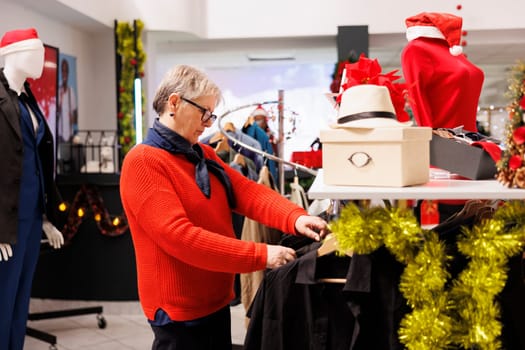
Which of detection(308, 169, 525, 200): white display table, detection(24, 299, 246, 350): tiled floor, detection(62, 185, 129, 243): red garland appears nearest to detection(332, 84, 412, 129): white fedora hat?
detection(308, 169, 525, 200): white display table

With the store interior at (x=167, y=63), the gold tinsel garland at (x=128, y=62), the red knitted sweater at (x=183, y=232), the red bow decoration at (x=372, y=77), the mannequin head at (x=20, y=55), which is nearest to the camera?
the red knitted sweater at (x=183, y=232)

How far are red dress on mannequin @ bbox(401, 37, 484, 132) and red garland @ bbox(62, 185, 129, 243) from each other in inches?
136

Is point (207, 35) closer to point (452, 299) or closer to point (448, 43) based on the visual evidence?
point (448, 43)

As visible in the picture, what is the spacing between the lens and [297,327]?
198cm

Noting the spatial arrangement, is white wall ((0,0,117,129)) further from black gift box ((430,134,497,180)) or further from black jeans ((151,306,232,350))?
black gift box ((430,134,497,180))

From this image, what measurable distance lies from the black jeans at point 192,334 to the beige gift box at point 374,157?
0.79m

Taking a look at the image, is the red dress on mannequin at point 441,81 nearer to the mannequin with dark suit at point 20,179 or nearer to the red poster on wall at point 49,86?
the mannequin with dark suit at point 20,179

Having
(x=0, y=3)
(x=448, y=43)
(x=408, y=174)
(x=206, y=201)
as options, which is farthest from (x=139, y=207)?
(x=0, y=3)

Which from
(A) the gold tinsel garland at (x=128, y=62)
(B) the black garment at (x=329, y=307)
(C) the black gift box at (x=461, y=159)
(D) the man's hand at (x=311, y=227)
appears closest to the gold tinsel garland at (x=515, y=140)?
(C) the black gift box at (x=461, y=159)

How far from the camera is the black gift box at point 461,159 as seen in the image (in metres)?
1.82

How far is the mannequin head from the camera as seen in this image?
3.68 metres

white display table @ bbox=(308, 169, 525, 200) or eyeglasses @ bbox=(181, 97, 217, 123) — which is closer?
white display table @ bbox=(308, 169, 525, 200)

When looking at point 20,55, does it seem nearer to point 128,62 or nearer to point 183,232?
point 183,232

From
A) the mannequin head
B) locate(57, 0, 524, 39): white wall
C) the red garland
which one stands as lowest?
the red garland
